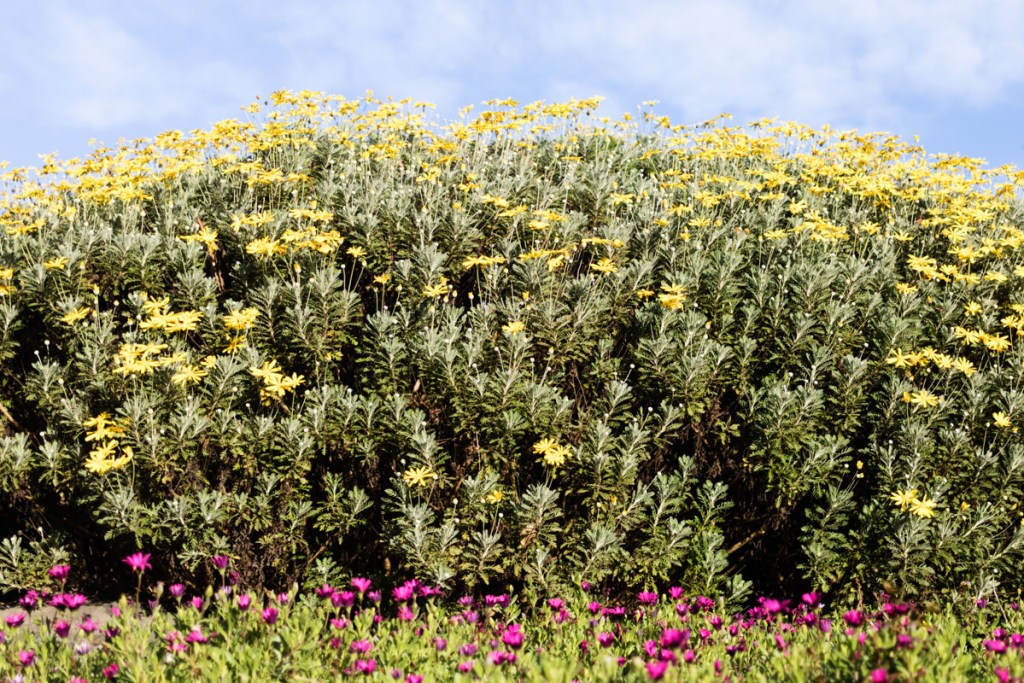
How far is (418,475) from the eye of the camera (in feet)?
16.5

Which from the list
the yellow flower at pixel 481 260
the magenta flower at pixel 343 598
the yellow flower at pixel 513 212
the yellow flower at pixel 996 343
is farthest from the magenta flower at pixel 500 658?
Result: the yellow flower at pixel 996 343

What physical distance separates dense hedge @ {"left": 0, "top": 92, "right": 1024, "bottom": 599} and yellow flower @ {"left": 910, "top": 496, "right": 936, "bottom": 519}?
5 centimetres

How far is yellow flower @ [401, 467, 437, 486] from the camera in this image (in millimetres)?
5043

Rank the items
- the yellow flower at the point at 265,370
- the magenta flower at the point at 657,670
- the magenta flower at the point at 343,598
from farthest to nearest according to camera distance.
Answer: the yellow flower at the point at 265,370
the magenta flower at the point at 343,598
the magenta flower at the point at 657,670

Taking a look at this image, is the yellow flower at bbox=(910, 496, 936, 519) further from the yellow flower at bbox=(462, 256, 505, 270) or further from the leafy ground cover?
the yellow flower at bbox=(462, 256, 505, 270)

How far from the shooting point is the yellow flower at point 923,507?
484cm

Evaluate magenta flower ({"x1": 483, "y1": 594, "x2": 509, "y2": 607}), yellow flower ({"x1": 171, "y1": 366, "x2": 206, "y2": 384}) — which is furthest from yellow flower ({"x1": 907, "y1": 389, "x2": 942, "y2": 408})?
yellow flower ({"x1": 171, "y1": 366, "x2": 206, "y2": 384})

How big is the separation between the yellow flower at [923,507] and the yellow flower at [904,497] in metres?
0.03

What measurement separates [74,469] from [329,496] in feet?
5.77

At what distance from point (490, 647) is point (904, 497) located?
2.65 metres

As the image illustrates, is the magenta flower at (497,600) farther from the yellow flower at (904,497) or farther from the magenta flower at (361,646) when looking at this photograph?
the yellow flower at (904,497)

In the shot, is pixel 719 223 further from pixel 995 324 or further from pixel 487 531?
pixel 487 531

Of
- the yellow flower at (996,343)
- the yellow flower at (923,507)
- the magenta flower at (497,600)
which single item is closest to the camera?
the magenta flower at (497,600)

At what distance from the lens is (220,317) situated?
594 centimetres
